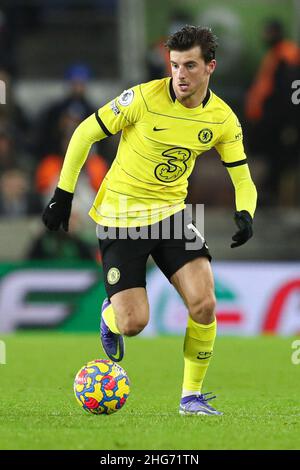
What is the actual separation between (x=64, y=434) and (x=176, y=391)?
2.85m

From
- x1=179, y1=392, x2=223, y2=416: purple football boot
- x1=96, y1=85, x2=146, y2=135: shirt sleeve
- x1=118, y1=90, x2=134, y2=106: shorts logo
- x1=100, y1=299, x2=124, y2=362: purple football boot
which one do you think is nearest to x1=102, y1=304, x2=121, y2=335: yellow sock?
x1=100, y1=299, x2=124, y2=362: purple football boot

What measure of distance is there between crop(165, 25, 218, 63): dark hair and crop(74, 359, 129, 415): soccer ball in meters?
2.03

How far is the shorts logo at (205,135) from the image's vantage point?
6.74 metres

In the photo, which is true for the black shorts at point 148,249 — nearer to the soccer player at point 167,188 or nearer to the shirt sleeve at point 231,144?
the soccer player at point 167,188

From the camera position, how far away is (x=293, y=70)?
585 inches

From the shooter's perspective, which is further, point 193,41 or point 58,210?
point 58,210

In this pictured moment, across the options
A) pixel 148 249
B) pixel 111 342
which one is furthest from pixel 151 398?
pixel 148 249

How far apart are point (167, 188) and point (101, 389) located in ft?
4.51

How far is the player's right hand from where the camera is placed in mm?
6691

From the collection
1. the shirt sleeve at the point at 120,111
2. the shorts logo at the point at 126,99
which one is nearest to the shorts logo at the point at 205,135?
the shirt sleeve at the point at 120,111

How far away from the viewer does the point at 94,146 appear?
47.7ft

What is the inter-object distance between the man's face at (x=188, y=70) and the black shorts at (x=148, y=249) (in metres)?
0.84

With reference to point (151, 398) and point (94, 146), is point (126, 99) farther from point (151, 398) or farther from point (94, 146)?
point (94, 146)

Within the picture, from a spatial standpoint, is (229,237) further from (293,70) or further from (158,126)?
(158,126)
